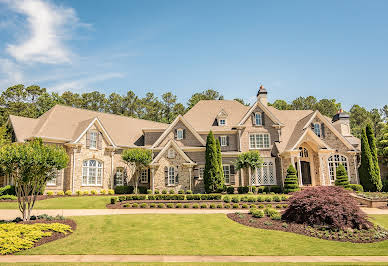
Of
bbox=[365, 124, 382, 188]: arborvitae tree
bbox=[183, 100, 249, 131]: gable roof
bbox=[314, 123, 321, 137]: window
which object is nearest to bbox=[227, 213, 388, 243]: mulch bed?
bbox=[365, 124, 382, 188]: arborvitae tree

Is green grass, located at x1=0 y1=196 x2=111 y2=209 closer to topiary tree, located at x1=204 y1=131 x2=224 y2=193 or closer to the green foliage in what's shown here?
the green foliage

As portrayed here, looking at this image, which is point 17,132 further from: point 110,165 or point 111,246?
point 111,246

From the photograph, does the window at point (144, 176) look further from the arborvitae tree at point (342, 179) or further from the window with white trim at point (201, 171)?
the arborvitae tree at point (342, 179)

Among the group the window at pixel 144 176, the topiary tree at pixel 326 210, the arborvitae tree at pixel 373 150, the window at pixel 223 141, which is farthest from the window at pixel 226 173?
the topiary tree at pixel 326 210

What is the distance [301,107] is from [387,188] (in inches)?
1562

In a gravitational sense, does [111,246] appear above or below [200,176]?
below

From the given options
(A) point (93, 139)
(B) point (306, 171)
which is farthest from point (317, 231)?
(A) point (93, 139)

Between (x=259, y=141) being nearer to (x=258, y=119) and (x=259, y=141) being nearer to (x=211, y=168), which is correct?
(x=258, y=119)

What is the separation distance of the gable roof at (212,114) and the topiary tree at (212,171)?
5.68 m

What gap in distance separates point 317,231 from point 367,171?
68.6 ft

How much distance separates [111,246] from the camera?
34.3ft

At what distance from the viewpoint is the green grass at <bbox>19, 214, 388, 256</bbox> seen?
1000 cm

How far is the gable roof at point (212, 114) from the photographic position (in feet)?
114

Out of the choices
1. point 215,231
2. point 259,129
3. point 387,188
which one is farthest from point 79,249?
point 387,188
